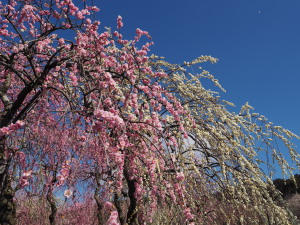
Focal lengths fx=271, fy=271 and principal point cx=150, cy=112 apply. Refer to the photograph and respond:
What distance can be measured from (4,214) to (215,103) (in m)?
4.68

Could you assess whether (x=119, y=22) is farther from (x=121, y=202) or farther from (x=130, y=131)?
(x=121, y=202)

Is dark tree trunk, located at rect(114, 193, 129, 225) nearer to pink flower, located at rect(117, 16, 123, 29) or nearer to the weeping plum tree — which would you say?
the weeping plum tree

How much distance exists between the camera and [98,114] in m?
2.10

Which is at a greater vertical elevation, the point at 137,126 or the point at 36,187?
the point at 137,126

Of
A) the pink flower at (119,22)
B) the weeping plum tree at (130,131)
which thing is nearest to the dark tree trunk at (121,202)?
the weeping plum tree at (130,131)

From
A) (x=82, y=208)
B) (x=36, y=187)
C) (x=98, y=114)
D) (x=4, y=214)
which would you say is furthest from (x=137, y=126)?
(x=82, y=208)

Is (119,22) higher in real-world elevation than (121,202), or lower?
higher

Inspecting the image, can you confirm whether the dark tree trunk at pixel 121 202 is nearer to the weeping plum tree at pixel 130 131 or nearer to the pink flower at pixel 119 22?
the weeping plum tree at pixel 130 131

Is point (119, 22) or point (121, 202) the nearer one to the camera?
point (119, 22)

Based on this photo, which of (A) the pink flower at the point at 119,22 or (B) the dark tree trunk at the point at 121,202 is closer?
(A) the pink flower at the point at 119,22

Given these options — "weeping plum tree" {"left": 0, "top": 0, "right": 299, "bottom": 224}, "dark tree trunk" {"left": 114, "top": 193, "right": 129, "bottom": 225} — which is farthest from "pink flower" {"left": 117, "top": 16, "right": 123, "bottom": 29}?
"dark tree trunk" {"left": 114, "top": 193, "right": 129, "bottom": 225}

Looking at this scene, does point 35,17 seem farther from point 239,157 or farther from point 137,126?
point 239,157

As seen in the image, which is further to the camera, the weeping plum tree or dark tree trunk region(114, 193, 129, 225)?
dark tree trunk region(114, 193, 129, 225)

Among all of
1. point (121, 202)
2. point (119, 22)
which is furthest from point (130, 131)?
point (121, 202)
